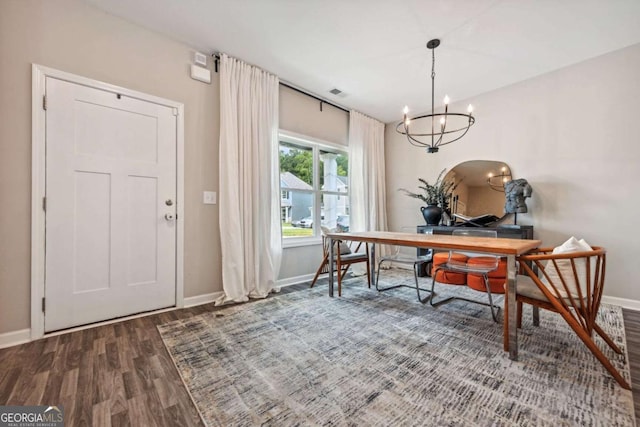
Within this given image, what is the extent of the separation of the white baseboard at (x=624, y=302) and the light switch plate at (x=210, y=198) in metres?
4.33

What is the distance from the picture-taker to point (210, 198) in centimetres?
284

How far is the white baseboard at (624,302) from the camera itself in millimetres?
2643

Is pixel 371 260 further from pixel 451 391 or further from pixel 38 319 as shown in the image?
pixel 38 319

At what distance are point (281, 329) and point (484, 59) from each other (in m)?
3.50

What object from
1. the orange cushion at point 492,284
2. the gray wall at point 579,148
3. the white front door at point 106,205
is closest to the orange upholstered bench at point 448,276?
the orange cushion at point 492,284

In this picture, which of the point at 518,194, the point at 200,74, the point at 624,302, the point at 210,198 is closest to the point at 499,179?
the point at 518,194

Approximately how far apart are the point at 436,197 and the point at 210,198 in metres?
A: 3.22

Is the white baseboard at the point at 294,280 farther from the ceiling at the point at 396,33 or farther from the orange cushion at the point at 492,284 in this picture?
the ceiling at the point at 396,33

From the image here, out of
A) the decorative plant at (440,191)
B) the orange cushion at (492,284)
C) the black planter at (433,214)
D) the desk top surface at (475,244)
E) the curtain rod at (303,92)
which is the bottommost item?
the orange cushion at (492,284)

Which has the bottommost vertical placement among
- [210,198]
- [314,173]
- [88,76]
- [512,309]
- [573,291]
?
[512,309]

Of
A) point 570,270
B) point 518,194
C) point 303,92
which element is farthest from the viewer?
point 303,92

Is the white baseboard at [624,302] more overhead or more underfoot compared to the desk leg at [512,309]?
more underfoot

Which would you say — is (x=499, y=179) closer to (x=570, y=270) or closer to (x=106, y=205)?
(x=570, y=270)

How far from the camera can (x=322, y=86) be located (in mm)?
3562
